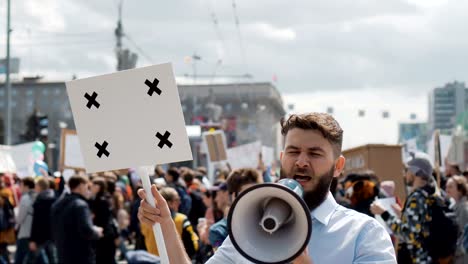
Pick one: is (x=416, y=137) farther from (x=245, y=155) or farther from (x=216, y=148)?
(x=216, y=148)

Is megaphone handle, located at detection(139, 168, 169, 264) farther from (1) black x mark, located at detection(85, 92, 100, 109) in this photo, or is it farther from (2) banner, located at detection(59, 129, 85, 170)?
(2) banner, located at detection(59, 129, 85, 170)

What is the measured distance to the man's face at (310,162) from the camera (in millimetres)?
3588

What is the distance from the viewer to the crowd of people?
363cm

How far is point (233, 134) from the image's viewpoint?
11856 cm

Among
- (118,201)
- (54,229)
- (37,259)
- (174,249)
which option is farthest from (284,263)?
(118,201)

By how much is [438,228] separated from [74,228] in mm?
5234

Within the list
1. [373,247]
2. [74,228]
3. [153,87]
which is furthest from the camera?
[74,228]

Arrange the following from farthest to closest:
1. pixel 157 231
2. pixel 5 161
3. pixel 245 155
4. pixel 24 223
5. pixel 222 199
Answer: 1. pixel 245 155
2. pixel 5 161
3. pixel 24 223
4. pixel 222 199
5. pixel 157 231

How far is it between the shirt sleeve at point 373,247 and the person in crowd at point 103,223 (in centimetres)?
1147

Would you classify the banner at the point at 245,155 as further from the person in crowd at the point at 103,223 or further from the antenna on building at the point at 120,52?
the antenna on building at the point at 120,52

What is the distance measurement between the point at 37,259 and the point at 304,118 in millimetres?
12751

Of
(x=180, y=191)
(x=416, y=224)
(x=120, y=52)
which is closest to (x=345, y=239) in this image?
(x=416, y=224)

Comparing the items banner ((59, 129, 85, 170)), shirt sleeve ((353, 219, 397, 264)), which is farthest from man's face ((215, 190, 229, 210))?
banner ((59, 129, 85, 170))

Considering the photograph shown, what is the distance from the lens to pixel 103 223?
48.9ft
